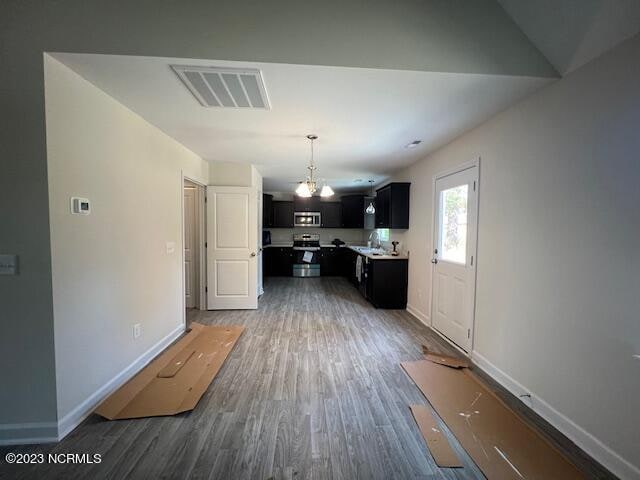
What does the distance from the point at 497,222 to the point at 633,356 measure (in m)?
1.23

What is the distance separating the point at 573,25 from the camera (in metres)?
1.49

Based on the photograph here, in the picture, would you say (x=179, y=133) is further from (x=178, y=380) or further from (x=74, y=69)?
(x=178, y=380)

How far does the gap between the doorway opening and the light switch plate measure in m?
2.47

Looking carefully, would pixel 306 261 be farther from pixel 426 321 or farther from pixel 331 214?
pixel 426 321

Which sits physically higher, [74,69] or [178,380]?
[74,69]

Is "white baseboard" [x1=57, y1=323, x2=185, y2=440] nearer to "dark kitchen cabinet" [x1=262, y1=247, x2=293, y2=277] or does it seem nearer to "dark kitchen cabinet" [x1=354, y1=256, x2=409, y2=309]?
"dark kitchen cabinet" [x1=354, y1=256, x2=409, y2=309]

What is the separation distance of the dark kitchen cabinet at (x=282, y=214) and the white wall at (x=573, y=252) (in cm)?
539

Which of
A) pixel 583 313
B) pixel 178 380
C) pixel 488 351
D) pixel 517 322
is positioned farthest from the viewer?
pixel 488 351

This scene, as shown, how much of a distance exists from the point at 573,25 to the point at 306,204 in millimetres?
6108

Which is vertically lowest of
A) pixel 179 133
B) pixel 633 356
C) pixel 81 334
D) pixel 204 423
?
pixel 204 423

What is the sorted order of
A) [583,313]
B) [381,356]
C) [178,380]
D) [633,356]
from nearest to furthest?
1. [633,356]
2. [583,313]
3. [178,380]
4. [381,356]

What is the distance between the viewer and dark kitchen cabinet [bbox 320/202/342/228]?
7359mm

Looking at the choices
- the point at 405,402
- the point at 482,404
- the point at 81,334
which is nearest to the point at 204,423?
the point at 81,334

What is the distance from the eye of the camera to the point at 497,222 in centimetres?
231
